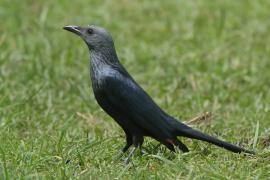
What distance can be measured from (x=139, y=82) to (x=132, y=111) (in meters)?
3.15

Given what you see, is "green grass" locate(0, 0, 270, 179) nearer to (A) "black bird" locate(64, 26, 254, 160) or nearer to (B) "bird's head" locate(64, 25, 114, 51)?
(A) "black bird" locate(64, 26, 254, 160)

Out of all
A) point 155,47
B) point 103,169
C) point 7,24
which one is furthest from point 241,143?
point 7,24

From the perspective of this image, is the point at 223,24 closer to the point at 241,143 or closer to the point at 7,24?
the point at 7,24

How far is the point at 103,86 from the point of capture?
19.5 feet

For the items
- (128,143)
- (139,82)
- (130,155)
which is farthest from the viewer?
(139,82)

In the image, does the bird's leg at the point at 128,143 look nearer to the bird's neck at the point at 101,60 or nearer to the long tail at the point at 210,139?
the long tail at the point at 210,139

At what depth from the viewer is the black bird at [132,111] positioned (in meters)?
5.94

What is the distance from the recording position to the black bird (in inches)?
234

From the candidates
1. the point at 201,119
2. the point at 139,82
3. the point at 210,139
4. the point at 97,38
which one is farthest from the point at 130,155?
the point at 139,82

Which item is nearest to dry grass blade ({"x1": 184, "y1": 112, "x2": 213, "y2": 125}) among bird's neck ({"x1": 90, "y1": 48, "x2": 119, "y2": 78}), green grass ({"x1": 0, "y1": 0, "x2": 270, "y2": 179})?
green grass ({"x1": 0, "y1": 0, "x2": 270, "y2": 179})

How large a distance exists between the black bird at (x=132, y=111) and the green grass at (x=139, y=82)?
0.14m

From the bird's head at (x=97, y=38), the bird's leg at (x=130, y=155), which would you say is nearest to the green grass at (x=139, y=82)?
the bird's leg at (x=130, y=155)

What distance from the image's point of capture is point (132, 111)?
596 cm

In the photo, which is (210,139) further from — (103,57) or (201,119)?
(201,119)
